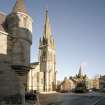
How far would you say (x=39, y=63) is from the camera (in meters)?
94.3

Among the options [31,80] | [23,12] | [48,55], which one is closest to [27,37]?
[23,12]

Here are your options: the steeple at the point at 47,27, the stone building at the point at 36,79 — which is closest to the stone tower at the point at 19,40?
the stone building at the point at 36,79

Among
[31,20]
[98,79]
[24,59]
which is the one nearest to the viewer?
[24,59]

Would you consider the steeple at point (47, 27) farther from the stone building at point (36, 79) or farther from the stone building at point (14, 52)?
the stone building at point (14, 52)

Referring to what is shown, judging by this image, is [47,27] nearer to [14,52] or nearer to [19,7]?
[19,7]

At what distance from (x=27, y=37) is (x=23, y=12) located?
311cm

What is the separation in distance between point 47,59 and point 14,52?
6926cm

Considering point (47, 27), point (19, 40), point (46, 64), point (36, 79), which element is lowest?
point (36, 79)

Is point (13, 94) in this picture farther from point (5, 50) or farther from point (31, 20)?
point (31, 20)

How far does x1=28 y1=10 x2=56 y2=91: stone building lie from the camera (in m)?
90.6

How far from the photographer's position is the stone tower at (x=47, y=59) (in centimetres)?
9188

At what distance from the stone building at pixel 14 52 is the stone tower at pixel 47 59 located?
65.4m

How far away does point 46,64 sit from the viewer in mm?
93250

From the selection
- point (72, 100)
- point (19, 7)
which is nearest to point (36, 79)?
point (72, 100)
